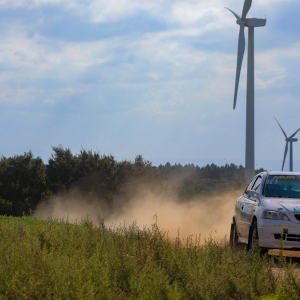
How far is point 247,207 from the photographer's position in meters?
14.3

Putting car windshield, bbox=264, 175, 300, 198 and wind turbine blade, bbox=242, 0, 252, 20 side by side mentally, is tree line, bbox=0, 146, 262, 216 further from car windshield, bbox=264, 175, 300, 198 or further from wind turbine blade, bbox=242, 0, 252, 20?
car windshield, bbox=264, 175, 300, 198

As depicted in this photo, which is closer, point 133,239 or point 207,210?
point 133,239

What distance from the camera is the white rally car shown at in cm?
1270

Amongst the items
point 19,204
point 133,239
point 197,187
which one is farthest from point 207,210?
point 197,187

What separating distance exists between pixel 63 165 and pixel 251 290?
52295 mm

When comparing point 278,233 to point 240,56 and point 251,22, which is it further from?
point 251,22

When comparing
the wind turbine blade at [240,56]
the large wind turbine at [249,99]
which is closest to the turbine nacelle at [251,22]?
the large wind turbine at [249,99]

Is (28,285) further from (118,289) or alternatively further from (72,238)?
(72,238)

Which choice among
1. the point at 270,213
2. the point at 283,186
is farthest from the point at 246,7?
the point at 270,213

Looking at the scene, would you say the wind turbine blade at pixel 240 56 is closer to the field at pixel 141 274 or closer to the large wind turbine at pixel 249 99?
the large wind turbine at pixel 249 99

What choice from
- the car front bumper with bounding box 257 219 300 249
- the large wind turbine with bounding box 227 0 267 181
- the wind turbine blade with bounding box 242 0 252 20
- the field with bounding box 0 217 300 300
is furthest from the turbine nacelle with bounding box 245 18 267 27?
the field with bounding box 0 217 300 300

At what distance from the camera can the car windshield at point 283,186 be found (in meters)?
13.9

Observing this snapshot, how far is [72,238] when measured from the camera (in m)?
11.5

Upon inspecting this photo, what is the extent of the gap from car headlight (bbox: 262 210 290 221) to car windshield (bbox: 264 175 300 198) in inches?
37.4
